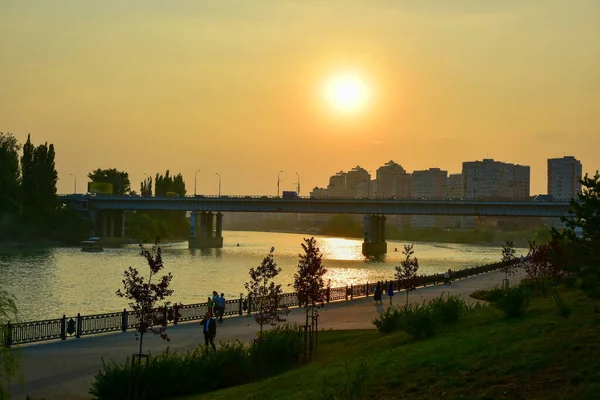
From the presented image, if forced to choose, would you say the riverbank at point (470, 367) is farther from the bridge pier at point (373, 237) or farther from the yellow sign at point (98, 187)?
the yellow sign at point (98, 187)

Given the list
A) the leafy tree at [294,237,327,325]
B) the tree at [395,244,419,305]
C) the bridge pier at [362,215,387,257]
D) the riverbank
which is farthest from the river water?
the riverbank

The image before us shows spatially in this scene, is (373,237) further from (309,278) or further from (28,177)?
(309,278)

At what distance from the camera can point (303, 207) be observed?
141250 millimetres

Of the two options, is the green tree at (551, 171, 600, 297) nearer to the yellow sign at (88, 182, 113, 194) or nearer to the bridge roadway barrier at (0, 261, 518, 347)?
the bridge roadway barrier at (0, 261, 518, 347)

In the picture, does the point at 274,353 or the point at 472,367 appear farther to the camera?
the point at 274,353

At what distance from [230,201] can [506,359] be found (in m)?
131

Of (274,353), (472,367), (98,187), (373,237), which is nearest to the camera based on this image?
(472,367)

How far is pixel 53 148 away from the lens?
132875mm

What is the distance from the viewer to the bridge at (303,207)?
125 metres

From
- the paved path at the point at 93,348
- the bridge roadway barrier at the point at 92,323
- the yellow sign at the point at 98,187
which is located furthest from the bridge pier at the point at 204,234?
the paved path at the point at 93,348

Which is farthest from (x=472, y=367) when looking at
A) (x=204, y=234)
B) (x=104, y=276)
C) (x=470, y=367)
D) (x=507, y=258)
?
(x=204, y=234)

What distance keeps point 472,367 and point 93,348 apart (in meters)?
17.1

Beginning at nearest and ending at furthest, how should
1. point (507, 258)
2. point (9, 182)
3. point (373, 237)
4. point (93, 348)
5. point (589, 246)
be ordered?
point (589, 246)
point (93, 348)
point (507, 258)
point (9, 182)
point (373, 237)

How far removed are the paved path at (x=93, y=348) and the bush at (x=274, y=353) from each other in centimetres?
495
